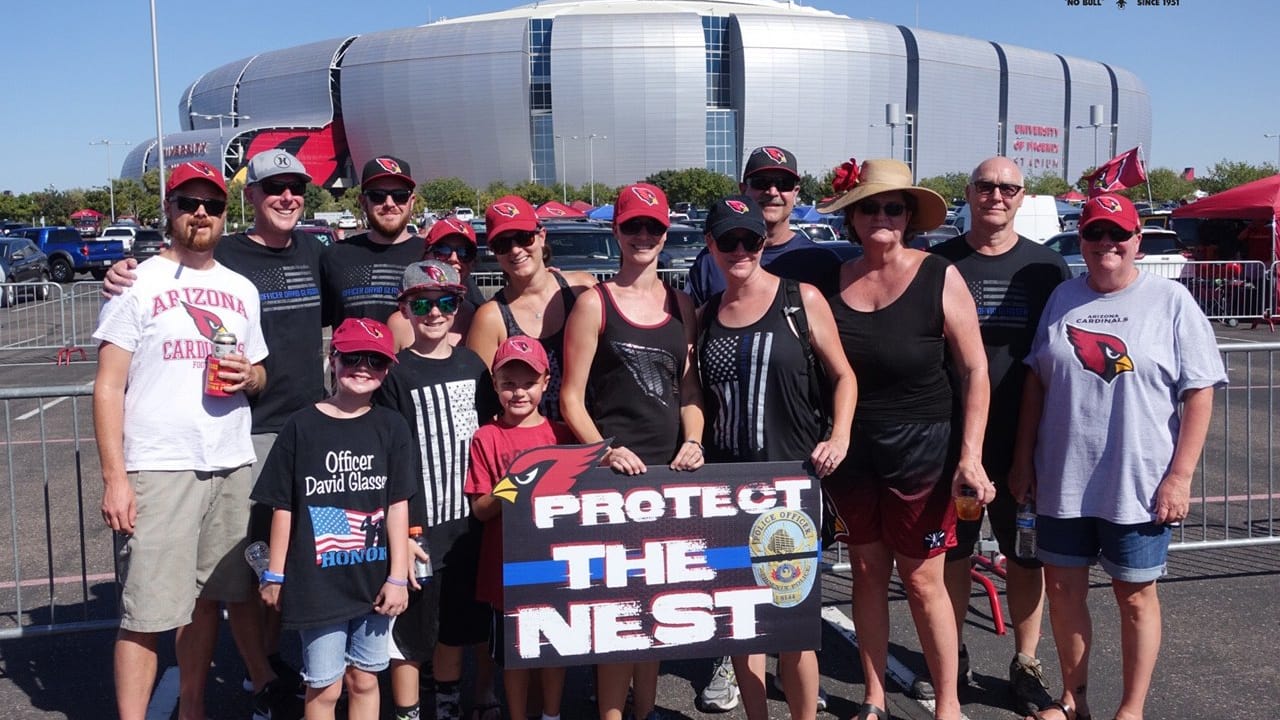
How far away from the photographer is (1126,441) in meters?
3.84

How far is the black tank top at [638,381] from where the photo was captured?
3.73 meters

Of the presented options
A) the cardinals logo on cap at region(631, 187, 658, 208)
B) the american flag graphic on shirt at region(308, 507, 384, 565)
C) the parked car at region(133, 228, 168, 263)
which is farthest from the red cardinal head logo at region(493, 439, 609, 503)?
the parked car at region(133, 228, 168, 263)

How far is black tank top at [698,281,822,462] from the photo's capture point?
3.68 meters

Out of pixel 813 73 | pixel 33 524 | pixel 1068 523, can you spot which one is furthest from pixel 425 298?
pixel 813 73

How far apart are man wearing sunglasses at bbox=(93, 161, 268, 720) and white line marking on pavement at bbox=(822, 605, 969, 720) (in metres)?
2.56

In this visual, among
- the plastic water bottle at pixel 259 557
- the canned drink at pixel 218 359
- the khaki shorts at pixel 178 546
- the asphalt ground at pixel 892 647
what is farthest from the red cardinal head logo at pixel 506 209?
the asphalt ground at pixel 892 647

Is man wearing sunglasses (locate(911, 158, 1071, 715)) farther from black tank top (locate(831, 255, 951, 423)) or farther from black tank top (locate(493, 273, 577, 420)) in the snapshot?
black tank top (locate(493, 273, 577, 420))

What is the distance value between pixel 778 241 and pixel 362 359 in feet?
6.56

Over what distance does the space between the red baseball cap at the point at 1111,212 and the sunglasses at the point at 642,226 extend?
153cm

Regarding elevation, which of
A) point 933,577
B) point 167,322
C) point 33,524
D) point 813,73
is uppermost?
point 813,73

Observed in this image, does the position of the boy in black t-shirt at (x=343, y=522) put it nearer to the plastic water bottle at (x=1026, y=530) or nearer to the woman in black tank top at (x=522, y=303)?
the woman in black tank top at (x=522, y=303)

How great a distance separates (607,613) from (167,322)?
6.19ft

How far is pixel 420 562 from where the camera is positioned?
12.3 ft

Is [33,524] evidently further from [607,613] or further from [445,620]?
[607,613]
